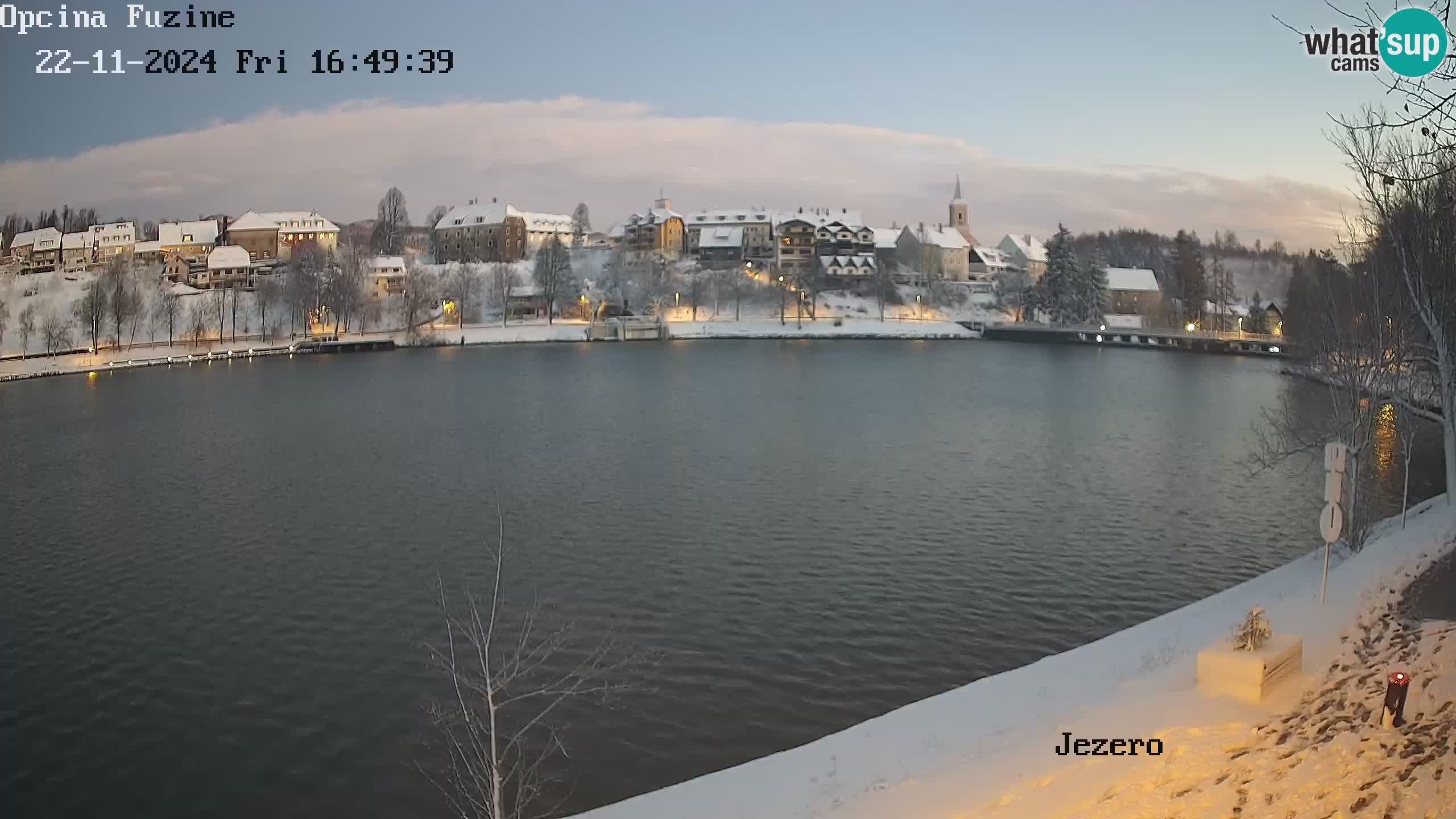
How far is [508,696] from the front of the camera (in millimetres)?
15820

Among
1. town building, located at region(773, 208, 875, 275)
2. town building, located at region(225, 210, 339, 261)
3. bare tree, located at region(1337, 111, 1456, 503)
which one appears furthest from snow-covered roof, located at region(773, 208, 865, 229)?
bare tree, located at region(1337, 111, 1456, 503)

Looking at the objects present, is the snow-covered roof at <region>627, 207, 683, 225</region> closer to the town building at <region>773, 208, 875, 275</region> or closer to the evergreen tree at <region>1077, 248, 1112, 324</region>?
the town building at <region>773, 208, 875, 275</region>

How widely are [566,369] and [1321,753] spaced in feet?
222

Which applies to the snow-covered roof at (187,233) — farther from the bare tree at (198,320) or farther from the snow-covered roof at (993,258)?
the snow-covered roof at (993,258)

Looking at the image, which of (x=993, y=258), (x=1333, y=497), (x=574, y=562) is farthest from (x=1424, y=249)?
(x=993, y=258)

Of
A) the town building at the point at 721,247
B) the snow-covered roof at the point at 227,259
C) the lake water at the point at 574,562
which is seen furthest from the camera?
the town building at the point at 721,247

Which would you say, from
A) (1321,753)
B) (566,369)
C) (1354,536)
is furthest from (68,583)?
(566,369)

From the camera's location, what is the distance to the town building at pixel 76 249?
12362 centimetres

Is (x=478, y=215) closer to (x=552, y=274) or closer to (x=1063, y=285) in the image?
(x=552, y=274)

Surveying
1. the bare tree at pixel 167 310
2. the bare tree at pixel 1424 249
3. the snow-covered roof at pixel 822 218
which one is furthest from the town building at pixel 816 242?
the bare tree at pixel 1424 249

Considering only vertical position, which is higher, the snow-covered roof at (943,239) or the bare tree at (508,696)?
the snow-covered roof at (943,239)

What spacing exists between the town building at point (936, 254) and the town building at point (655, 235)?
1186 inches

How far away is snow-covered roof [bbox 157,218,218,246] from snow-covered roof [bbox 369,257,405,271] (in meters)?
22.0

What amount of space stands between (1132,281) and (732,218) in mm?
53038
